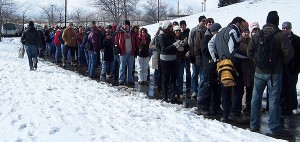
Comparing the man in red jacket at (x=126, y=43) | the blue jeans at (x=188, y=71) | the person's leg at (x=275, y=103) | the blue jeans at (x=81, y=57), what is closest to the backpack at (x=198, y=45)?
the blue jeans at (x=188, y=71)

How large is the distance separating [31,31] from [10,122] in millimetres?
8539

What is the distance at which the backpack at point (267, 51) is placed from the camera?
6.34 m

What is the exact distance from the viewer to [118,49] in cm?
1175

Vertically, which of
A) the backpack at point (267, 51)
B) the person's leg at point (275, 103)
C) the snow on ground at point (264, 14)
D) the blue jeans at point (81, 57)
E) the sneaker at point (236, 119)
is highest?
the snow on ground at point (264, 14)

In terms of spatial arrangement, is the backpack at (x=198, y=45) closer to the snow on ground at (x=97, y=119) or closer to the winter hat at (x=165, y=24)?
the winter hat at (x=165, y=24)

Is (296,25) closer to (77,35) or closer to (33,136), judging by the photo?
(77,35)

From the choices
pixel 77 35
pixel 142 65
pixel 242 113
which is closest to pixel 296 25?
pixel 77 35

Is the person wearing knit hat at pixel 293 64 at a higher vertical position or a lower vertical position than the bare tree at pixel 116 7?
lower

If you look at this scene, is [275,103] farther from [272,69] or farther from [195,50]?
[195,50]

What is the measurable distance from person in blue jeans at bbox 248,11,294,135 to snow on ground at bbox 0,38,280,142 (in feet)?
1.38

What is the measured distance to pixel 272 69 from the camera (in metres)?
6.50

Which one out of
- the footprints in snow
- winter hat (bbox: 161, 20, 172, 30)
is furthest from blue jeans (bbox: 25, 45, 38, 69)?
the footprints in snow

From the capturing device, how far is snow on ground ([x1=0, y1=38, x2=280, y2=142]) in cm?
610

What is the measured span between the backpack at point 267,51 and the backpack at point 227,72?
687 millimetres
